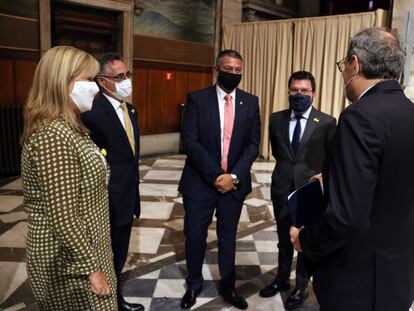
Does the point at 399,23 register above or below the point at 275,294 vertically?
above

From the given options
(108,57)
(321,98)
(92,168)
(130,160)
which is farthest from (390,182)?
(321,98)

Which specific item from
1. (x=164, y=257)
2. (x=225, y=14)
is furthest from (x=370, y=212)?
(x=225, y=14)

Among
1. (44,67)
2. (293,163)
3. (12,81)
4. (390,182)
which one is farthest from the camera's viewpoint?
(12,81)

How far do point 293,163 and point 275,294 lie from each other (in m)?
0.92

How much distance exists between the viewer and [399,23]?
587 cm

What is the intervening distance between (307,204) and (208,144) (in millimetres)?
1017

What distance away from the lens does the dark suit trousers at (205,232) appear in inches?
98.5

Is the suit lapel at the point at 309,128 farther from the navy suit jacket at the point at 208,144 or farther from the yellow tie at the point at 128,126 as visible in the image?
the yellow tie at the point at 128,126

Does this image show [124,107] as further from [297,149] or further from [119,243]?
[297,149]

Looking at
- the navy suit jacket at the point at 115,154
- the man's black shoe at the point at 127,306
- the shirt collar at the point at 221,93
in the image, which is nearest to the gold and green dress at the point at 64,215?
the navy suit jacket at the point at 115,154

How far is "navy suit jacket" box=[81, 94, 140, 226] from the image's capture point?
2.15 m

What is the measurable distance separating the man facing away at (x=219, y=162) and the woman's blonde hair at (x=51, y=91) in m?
1.11

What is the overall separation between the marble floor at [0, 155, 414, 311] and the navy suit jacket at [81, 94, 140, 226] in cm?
72

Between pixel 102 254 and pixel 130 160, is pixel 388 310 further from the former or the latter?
pixel 130 160
